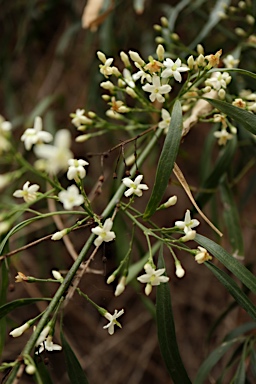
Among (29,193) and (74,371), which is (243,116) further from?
(74,371)

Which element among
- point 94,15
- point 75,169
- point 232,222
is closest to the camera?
point 75,169

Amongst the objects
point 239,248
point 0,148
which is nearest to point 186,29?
point 239,248

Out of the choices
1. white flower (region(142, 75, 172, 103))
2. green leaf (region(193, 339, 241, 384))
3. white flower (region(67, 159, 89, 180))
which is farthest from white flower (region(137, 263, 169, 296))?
green leaf (region(193, 339, 241, 384))

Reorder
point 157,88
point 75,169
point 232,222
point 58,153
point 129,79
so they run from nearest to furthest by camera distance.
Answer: point 58,153
point 75,169
point 157,88
point 129,79
point 232,222

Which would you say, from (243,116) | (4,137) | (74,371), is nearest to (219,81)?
(243,116)

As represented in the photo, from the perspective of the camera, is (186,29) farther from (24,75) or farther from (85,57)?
(24,75)

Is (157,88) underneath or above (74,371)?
above
